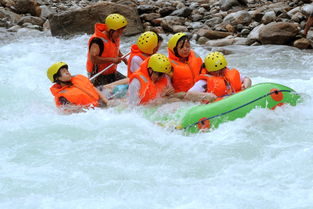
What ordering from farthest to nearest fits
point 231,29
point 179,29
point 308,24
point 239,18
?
point 179,29, point 239,18, point 231,29, point 308,24

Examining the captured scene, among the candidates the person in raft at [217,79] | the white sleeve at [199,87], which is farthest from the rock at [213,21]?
the white sleeve at [199,87]

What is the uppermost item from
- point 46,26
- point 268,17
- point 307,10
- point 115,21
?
point 115,21

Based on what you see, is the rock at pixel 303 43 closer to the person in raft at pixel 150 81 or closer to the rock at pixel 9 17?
the person in raft at pixel 150 81

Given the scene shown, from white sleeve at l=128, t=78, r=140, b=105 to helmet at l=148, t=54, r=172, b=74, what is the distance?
27 centimetres

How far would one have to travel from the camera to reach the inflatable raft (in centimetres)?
565

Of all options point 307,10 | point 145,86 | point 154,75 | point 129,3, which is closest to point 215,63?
point 154,75

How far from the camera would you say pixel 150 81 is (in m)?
6.23

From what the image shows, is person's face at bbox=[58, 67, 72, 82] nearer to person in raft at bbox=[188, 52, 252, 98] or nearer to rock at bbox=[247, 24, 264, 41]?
person in raft at bbox=[188, 52, 252, 98]

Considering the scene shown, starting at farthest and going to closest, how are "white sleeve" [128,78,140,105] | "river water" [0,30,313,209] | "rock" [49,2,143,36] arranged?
1. "rock" [49,2,143,36]
2. "white sleeve" [128,78,140,105]
3. "river water" [0,30,313,209]

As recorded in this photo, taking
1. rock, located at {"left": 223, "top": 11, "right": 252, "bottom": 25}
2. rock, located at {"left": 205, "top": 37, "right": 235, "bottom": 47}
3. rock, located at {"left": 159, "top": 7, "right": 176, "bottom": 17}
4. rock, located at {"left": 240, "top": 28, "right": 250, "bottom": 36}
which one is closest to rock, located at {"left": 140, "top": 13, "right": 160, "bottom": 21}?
rock, located at {"left": 159, "top": 7, "right": 176, "bottom": 17}

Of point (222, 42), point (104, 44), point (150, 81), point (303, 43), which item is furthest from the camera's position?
point (222, 42)

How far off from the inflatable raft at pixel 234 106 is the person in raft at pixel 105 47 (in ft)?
6.99

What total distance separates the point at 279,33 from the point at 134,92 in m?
5.93

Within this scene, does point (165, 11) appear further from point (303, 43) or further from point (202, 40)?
point (303, 43)
